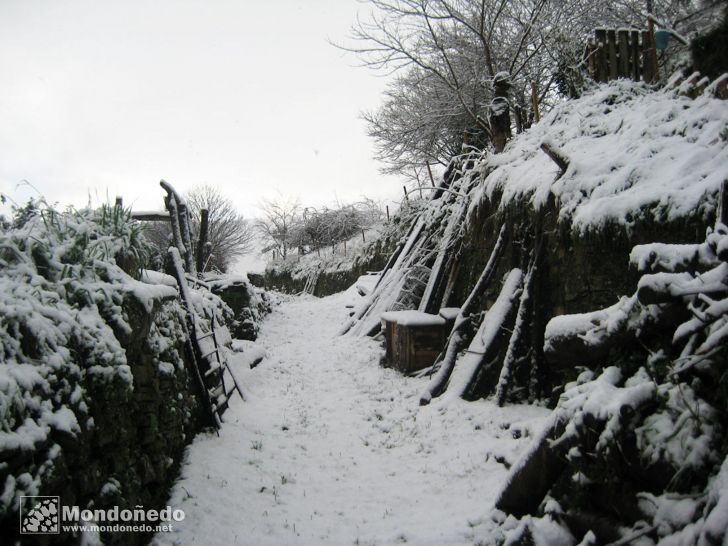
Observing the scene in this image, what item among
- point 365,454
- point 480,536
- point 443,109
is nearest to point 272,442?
point 365,454

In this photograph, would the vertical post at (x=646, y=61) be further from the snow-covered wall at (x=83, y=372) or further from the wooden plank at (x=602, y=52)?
the snow-covered wall at (x=83, y=372)

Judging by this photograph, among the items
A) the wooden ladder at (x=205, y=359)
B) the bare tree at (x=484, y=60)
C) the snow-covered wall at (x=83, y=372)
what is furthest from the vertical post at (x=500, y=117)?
the snow-covered wall at (x=83, y=372)

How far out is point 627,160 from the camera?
430 centimetres

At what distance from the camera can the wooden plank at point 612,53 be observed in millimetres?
6363

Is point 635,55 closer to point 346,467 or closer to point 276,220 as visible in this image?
point 346,467

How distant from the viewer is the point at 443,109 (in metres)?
12.5

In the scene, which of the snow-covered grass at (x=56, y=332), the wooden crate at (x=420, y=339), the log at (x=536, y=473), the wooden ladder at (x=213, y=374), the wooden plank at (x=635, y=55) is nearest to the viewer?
the snow-covered grass at (x=56, y=332)

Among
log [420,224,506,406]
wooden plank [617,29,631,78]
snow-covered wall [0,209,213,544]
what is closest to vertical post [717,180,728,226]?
snow-covered wall [0,209,213,544]

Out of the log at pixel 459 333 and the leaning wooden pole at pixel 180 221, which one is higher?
the leaning wooden pole at pixel 180 221

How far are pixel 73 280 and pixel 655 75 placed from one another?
24.3ft

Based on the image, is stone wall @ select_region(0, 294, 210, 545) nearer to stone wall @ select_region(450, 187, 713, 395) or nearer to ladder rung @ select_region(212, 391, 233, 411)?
ladder rung @ select_region(212, 391, 233, 411)

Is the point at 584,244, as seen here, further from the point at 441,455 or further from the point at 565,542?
the point at 565,542

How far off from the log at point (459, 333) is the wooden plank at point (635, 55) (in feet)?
10.4

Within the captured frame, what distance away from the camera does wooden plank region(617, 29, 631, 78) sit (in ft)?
20.6
